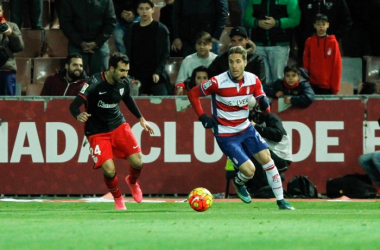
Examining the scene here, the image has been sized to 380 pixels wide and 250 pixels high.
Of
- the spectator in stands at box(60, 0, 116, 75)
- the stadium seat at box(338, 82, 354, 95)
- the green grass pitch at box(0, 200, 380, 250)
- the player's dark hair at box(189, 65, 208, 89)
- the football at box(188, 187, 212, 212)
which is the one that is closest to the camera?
the green grass pitch at box(0, 200, 380, 250)

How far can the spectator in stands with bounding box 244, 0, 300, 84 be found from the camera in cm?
1631

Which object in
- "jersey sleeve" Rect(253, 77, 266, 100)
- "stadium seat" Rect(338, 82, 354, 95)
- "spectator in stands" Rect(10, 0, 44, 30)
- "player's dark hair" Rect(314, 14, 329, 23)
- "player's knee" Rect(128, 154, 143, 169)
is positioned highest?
"spectator in stands" Rect(10, 0, 44, 30)

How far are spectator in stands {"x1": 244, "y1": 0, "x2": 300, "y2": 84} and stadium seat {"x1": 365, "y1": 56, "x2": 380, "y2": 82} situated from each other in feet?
6.50

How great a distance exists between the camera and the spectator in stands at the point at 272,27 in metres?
16.3

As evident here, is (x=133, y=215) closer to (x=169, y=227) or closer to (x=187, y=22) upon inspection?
(x=169, y=227)

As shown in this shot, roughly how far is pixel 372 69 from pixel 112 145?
6.51 metres

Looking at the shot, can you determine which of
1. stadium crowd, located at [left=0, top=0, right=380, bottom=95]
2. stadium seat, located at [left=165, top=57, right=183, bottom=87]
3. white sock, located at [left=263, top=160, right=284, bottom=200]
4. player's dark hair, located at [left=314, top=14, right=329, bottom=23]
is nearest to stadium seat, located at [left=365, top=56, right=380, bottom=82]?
stadium crowd, located at [left=0, top=0, right=380, bottom=95]

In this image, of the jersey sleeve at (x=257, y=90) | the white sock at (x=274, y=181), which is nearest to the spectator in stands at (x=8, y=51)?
the jersey sleeve at (x=257, y=90)

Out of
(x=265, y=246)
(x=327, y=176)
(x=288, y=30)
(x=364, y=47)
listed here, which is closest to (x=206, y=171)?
(x=327, y=176)

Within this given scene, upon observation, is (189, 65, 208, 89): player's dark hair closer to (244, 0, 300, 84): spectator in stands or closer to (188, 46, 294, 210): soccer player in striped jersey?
(244, 0, 300, 84): spectator in stands

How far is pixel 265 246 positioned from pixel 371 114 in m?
8.24

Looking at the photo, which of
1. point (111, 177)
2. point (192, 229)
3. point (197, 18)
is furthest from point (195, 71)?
point (192, 229)

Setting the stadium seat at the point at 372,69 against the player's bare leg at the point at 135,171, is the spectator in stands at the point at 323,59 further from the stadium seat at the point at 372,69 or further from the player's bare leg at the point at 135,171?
the player's bare leg at the point at 135,171

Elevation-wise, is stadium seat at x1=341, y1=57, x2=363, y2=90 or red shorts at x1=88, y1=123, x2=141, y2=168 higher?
stadium seat at x1=341, y1=57, x2=363, y2=90
